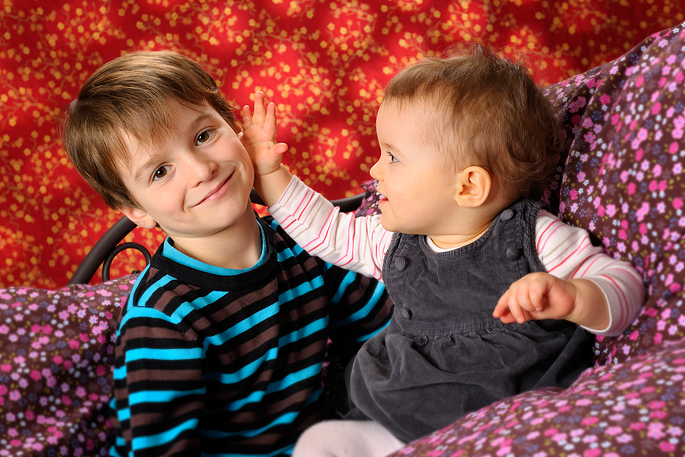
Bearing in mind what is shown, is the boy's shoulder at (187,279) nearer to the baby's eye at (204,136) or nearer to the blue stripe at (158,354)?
the blue stripe at (158,354)

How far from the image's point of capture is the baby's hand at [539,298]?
75 cm

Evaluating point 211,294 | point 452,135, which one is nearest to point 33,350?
point 211,294

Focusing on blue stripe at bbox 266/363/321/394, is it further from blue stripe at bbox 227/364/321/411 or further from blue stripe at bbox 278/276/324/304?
blue stripe at bbox 278/276/324/304

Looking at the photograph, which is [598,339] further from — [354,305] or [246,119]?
[246,119]

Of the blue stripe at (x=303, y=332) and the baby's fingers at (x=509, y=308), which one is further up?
the baby's fingers at (x=509, y=308)

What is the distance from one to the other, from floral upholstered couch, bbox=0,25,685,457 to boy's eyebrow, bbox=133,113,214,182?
340 millimetres

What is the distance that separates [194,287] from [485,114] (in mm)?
555

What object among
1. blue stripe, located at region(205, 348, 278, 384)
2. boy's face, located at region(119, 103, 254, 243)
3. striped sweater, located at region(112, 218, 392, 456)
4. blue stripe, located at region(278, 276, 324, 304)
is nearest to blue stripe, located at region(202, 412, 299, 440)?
striped sweater, located at region(112, 218, 392, 456)

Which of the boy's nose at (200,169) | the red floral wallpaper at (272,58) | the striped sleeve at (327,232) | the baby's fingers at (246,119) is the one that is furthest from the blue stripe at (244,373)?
the red floral wallpaper at (272,58)

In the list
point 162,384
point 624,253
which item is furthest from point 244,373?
point 624,253

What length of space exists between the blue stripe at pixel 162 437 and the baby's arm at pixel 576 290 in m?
0.51

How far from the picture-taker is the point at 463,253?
37.6 inches

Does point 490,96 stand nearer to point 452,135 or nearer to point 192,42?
point 452,135

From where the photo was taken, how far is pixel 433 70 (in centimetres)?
95
